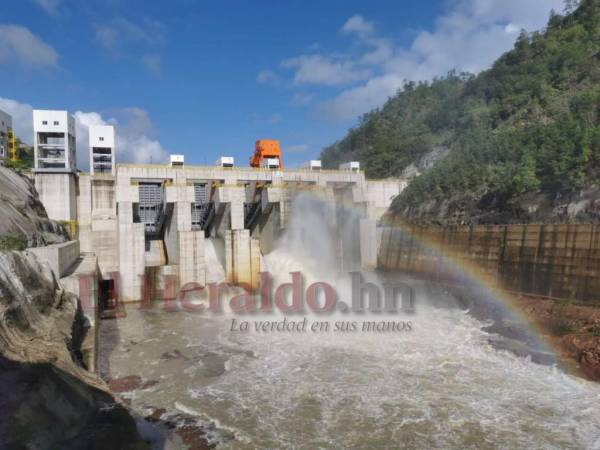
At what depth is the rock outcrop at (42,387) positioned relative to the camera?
5836 mm

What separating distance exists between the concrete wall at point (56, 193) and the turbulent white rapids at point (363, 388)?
30.3 ft

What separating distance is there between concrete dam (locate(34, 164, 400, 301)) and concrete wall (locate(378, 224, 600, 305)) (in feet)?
9.22

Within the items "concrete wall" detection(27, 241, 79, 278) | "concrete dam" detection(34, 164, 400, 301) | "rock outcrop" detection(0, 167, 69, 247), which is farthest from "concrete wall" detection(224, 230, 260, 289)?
"concrete wall" detection(27, 241, 79, 278)

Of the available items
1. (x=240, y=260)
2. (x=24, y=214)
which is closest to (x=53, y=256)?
(x=24, y=214)

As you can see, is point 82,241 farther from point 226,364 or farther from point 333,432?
point 333,432

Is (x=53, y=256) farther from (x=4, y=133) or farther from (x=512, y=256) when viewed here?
(x=4, y=133)

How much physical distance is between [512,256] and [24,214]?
20.0 metres

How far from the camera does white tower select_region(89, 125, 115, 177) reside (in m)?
31.0

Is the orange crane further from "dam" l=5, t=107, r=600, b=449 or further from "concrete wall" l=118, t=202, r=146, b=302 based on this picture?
"concrete wall" l=118, t=202, r=146, b=302

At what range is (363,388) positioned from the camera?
1109cm

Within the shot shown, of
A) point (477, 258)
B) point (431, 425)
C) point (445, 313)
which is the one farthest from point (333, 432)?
point (477, 258)

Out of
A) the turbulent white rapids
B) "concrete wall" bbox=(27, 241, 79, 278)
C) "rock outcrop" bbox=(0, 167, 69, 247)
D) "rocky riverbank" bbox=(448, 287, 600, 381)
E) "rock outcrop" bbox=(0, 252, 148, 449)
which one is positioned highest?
"rock outcrop" bbox=(0, 167, 69, 247)

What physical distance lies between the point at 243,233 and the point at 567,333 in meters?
14.6

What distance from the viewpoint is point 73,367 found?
8.30 meters
